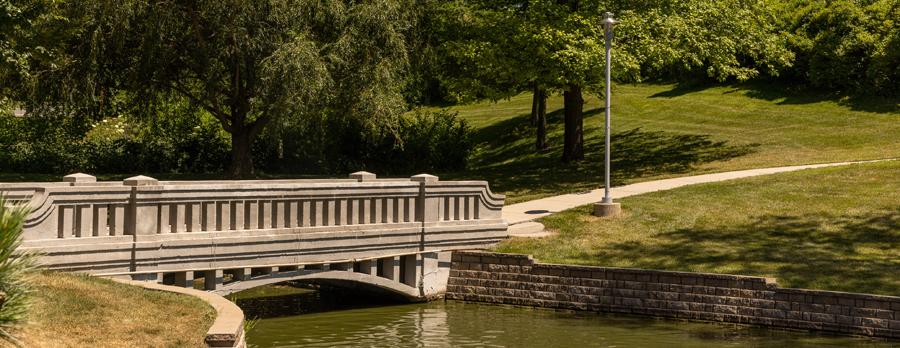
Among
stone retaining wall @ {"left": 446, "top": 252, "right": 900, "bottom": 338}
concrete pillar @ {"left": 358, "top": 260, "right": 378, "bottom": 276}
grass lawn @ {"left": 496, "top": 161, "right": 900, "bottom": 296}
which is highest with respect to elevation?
grass lawn @ {"left": 496, "top": 161, "right": 900, "bottom": 296}

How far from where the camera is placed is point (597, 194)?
30.6 metres

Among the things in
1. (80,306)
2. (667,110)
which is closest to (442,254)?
(80,306)

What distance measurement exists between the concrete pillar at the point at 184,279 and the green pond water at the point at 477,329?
4.39ft

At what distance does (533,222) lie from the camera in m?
26.4

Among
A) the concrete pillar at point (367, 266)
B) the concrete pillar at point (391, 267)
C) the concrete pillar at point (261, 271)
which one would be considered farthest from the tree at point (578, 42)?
the concrete pillar at point (261, 271)

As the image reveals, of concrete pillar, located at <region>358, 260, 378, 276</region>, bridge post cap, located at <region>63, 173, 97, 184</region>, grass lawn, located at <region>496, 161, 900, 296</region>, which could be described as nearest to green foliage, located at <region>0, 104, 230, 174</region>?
grass lawn, located at <region>496, 161, 900, 296</region>

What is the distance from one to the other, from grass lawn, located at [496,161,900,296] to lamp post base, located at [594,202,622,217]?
26cm

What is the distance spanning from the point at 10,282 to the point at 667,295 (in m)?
12.9

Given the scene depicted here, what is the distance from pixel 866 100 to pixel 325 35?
19557 millimetres

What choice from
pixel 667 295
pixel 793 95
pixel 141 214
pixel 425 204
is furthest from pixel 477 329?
pixel 793 95

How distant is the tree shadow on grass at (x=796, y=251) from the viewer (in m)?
21.0

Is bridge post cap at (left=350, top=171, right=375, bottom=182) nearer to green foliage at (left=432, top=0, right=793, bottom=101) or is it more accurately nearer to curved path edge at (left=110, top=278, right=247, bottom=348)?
curved path edge at (left=110, top=278, right=247, bottom=348)

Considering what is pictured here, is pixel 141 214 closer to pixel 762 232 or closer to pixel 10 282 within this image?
pixel 10 282

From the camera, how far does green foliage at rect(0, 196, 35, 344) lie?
36.8 feet
